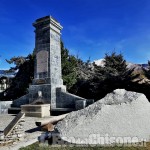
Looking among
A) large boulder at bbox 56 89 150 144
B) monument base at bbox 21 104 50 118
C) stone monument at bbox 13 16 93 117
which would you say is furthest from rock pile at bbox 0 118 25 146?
stone monument at bbox 13 16 93 117

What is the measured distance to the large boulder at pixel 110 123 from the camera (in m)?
4.17

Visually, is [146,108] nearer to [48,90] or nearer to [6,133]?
[6,133]

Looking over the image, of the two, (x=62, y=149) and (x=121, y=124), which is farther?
(x=121, y=124)

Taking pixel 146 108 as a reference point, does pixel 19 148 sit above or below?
below

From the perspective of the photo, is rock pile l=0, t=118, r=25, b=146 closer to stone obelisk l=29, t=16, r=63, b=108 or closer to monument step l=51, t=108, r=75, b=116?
monument step l=51, t=108, r=75, b=116

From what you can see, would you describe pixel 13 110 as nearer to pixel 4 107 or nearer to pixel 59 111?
pixel 4 107

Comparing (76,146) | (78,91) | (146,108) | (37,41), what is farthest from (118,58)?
(76,146)

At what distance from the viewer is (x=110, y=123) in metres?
4.31

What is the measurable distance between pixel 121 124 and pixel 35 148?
1974 millimetres

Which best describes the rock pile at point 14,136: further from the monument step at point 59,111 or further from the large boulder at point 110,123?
the monument step at point 59,111

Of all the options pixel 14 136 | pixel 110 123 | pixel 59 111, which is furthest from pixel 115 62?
pixel 14 136

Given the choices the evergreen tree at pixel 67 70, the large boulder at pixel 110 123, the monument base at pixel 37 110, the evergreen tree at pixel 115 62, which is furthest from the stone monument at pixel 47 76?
the evergreen tree at pixel 115 62

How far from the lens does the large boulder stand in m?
4.17

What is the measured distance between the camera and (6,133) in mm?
4379
